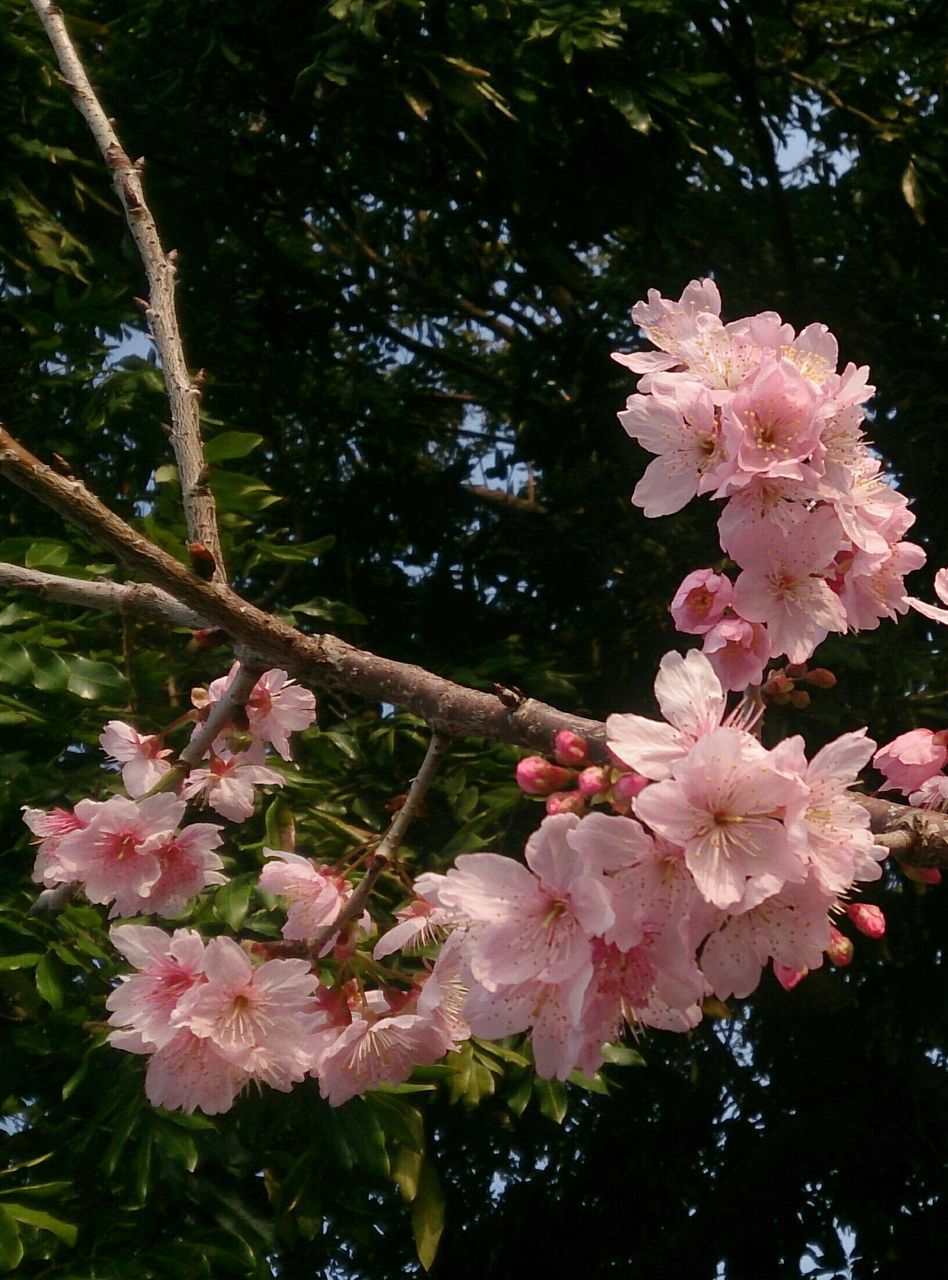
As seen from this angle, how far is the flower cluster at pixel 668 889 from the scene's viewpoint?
96cm

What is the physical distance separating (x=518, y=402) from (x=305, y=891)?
3.47 metres

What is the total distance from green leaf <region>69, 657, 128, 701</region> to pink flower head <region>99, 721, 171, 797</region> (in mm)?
544

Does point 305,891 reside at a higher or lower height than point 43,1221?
higher

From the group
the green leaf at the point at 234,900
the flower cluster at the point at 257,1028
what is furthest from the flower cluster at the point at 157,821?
the green leaf at the point at 234,900

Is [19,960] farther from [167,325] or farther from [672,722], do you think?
[672,722]

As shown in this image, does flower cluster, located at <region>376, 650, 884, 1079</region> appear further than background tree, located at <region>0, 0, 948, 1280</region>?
No

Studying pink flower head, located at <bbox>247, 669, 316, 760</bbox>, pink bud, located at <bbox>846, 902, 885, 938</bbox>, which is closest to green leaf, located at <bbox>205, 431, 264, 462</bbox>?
pink flower head, located at <bbox>247, 669, 316, 760</bbox>

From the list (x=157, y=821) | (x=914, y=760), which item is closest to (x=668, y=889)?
(x=914, y=760)

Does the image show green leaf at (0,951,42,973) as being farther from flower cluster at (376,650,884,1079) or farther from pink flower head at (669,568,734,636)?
pink flower head at (669,568,734,636)

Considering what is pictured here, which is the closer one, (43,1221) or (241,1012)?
(241,1012)

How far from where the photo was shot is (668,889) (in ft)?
3.23

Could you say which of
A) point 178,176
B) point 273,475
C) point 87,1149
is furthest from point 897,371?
point 87,1149

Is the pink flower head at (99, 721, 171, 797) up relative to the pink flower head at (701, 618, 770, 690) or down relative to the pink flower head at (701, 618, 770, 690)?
down

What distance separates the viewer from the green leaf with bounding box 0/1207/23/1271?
1.90 metres
